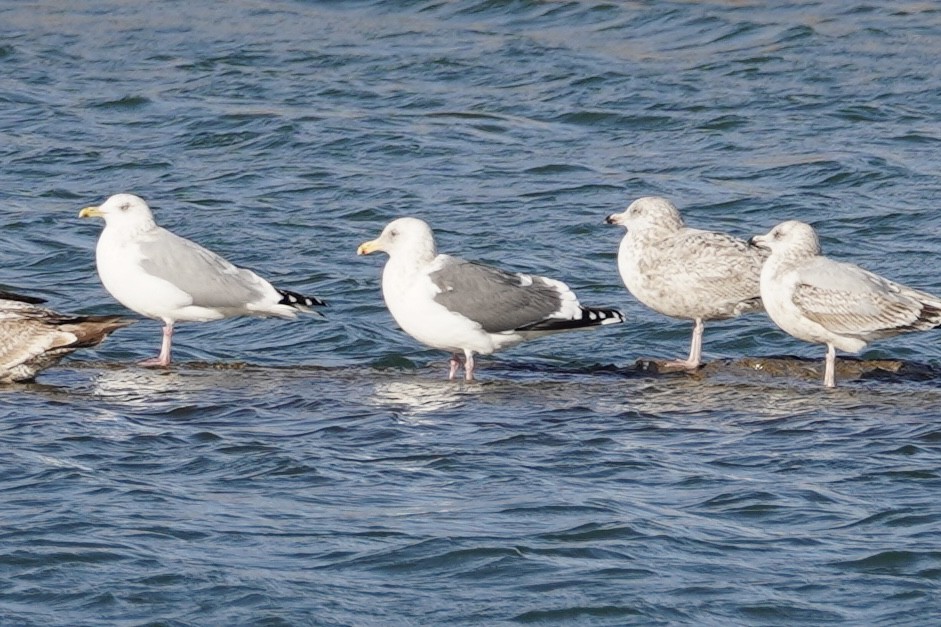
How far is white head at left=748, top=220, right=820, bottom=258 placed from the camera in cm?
1095

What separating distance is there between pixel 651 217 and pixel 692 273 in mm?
655

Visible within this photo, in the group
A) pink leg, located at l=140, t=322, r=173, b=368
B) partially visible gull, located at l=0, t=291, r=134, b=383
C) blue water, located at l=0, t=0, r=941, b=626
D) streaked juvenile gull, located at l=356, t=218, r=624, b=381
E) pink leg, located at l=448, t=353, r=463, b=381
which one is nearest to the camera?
blue water, located at l=0, t=0, r=941, b=626

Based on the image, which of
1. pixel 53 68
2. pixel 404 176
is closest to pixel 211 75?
pixel 53 68

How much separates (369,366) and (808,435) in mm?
3557

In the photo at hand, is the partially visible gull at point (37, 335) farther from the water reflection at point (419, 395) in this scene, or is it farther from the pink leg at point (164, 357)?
the water reflection at point (419, 395)

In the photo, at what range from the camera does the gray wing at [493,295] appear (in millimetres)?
10805

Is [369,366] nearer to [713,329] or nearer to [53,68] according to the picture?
[713,329]

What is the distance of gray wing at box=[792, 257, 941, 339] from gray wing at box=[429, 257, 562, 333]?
150 centimetres

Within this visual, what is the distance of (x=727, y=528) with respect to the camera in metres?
8.12

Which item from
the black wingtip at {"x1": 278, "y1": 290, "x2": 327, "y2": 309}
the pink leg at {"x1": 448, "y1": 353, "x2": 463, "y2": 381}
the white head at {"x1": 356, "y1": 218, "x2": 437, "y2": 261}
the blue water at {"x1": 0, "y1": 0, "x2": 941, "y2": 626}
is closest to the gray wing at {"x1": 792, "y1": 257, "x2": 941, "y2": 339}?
the blue water at {"x1": 0, "y1": 0, "x2": 941, "y2": 626}

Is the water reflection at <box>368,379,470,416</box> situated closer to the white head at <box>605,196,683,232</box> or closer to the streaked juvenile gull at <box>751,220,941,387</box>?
the white head at <box>605,196,683,232</box>

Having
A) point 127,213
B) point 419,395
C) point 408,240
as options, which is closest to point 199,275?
point 127,213

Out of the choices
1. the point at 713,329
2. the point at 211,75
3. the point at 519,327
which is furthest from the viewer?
the point at 211,75

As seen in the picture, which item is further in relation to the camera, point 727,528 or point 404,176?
point 404,176
